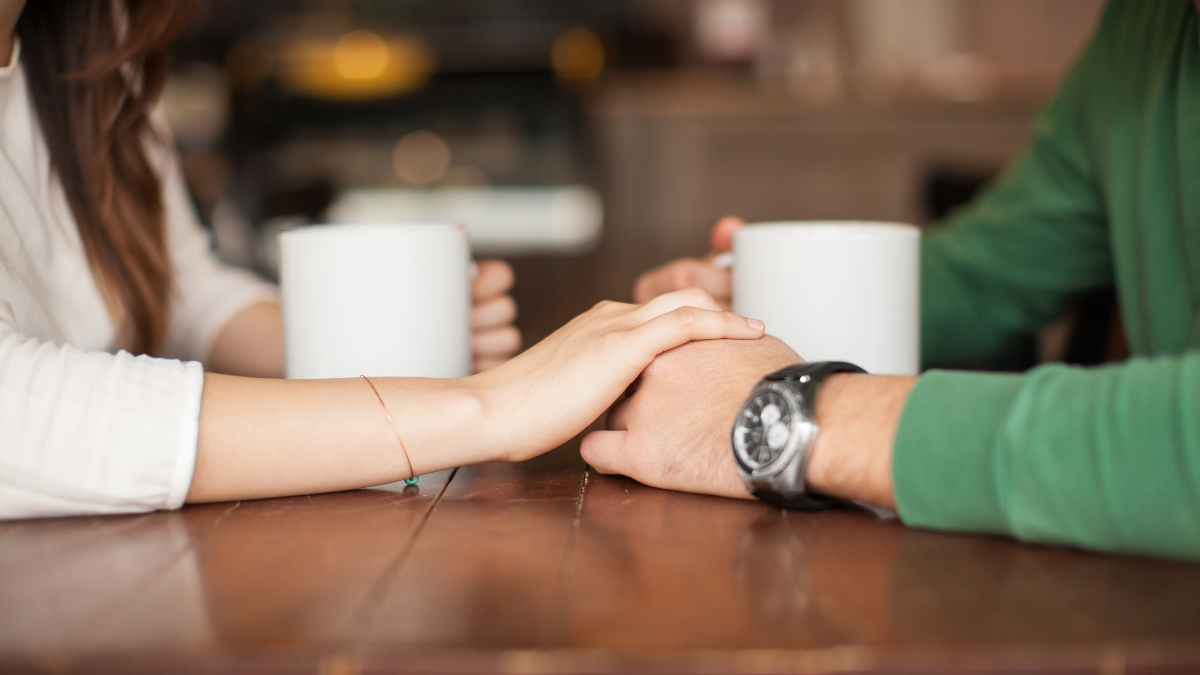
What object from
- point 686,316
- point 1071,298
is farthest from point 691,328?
point 1071,298

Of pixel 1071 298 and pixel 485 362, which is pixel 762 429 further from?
pixel 1071 298

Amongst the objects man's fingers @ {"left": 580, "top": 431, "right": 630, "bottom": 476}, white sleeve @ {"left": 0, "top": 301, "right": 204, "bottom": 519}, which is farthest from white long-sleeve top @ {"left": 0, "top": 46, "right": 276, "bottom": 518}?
man's fingers @ {"left": 580, "top": 431, "right": 630, "bottom": 476}

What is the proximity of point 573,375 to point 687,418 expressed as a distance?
0.07 metres

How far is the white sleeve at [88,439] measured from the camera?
1.64 ft

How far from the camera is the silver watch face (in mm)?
508

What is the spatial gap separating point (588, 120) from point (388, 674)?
9.81 ft

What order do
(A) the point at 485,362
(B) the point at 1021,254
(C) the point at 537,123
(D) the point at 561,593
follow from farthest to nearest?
(C) the point at 537,123, (B) the point at 1021,254, (A) the point at 485,362, (D) the point at 561,593

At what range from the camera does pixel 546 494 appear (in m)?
0.54

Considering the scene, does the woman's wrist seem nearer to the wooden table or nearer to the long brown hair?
the wooden table

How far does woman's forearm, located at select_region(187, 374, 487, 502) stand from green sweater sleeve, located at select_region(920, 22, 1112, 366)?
0.68 meters

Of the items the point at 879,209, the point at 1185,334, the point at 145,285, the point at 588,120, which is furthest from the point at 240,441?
the point at 879,209

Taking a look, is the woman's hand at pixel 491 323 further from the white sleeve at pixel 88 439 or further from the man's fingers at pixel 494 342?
the white sleeve at pixel 88 439

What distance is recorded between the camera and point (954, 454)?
473 mm

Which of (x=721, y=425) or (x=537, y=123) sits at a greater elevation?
(x=537, y=123)
